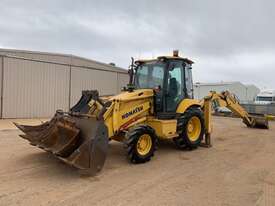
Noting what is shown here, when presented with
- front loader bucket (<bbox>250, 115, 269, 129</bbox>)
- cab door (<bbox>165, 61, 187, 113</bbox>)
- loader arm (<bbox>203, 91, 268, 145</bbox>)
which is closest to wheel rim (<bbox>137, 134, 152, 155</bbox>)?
cab door (<bbox>165, 61, 187, 113</bbox>)

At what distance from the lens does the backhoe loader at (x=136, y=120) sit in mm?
5711

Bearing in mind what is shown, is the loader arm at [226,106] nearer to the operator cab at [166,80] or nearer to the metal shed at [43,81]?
the operator cab at [166,80]

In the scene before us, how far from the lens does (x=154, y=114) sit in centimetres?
774

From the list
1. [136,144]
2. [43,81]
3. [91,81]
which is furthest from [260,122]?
[43,81]

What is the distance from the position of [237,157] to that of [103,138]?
3.67m

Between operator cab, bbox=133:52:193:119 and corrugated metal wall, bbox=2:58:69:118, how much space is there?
9.33 metres

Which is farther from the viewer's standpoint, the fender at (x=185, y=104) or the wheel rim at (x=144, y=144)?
the fender at (x=185, y=104)

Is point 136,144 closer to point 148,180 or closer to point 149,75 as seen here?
point 148,180

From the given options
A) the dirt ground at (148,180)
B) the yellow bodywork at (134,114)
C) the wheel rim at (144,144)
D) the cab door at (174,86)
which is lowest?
the dirt ground at (148,180)

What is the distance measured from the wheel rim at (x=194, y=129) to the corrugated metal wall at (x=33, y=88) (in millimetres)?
Result: 10366

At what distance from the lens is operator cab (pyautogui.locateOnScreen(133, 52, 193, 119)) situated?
25.4 feet

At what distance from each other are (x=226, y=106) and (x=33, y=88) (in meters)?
10.3

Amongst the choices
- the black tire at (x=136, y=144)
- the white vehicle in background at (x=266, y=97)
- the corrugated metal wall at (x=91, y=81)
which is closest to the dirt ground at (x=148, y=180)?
the black tire at (x=136, y=144)

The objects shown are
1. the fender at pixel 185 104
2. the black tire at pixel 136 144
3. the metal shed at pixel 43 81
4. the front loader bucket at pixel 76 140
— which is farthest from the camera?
the metal shed at pixel 43 81
